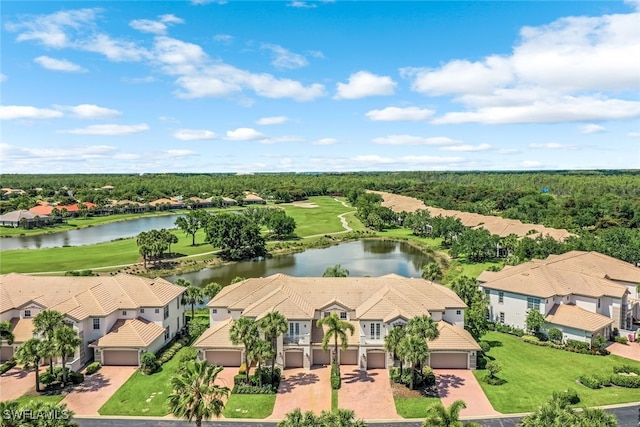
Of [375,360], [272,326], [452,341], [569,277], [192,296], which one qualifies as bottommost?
[375,360]

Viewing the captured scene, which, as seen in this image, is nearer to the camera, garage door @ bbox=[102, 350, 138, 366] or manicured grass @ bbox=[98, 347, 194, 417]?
manicured grass @ bbox=[98, 347, 194, 417]

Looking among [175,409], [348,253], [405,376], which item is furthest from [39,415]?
[348,253]

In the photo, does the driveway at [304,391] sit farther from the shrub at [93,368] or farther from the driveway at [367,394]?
the shrub at [93,368]

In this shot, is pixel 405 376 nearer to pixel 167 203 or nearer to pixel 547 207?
pixel 547 207

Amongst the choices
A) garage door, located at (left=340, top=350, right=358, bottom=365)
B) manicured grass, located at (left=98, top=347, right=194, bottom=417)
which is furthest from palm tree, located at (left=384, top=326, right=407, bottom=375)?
manicured grass, located at (left=98, top=347, right=194, bottom=417)

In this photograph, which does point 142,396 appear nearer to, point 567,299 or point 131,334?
point 131,334

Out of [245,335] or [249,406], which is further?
Answer: [245,335]

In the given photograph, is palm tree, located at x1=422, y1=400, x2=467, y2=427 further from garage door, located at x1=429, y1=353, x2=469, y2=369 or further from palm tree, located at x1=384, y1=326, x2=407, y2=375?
garage door, located at x1=429, y1=353, x2=469, y2=369


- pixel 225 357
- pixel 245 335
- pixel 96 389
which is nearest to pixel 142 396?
pixel 96 389
